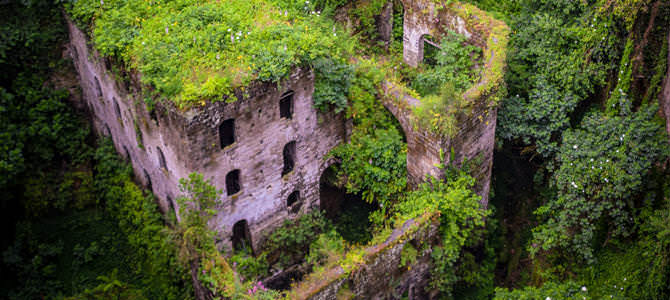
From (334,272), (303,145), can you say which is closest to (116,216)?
(303,145)

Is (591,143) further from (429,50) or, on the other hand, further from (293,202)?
(293,202)

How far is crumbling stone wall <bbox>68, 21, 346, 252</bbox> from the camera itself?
52.0 ft

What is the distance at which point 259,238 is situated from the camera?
741 inches

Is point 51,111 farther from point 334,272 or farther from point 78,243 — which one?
point 334,272

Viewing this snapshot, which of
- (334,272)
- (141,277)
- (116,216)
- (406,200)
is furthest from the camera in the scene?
(116,216)

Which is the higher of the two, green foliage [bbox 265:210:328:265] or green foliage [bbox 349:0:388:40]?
green foliage [bbox 349:0:388:40]

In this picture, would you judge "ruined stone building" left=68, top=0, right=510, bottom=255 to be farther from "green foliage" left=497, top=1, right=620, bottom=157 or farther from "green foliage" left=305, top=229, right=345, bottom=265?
"green foliage" left=497, top=1, right=620, bottom=157

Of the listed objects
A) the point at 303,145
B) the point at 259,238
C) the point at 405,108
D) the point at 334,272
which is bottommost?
the point at 259,238

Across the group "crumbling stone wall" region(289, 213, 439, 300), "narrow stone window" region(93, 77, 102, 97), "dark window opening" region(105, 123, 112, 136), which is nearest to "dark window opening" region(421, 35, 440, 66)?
"crumbling stone wall" region(289, 213, 439, 300)

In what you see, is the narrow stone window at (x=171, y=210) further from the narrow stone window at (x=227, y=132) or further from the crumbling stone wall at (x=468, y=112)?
the crumbling stone wall at (x=468, y=112)

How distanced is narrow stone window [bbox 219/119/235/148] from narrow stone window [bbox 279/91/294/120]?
4.88 ft

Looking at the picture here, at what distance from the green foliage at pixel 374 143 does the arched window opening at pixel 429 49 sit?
373 centimetres

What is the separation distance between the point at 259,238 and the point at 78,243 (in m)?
6.39

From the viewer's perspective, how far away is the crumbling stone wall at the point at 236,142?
52.0 feet
